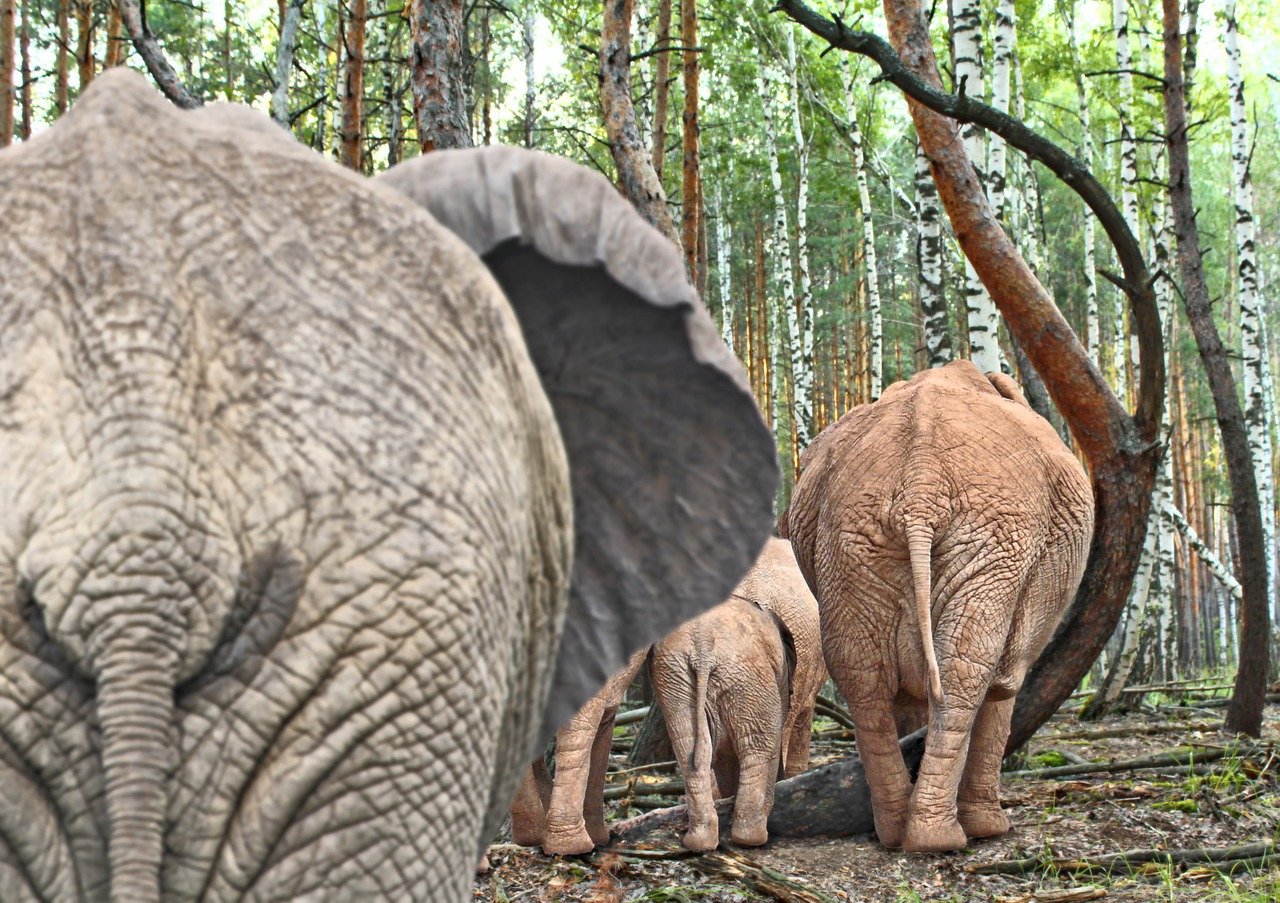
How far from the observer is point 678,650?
652 cm

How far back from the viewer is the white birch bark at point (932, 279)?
10.1 m

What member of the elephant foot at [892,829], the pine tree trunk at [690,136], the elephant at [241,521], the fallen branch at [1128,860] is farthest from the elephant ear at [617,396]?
the pine tree trunk at [690,136]

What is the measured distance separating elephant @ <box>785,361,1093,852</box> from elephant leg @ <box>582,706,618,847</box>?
44.4 inches

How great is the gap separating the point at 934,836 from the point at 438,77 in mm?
4031

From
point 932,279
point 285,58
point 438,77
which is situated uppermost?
point 285,58

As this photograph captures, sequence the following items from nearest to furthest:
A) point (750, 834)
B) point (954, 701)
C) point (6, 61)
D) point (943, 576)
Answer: point (954, 701)
point (943, 576)
point (750, 834)
point (6, 61)

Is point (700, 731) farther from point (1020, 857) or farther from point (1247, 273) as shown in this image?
point (1247, 273)

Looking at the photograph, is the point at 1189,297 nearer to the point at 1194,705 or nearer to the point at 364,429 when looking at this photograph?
the point at 1194,705

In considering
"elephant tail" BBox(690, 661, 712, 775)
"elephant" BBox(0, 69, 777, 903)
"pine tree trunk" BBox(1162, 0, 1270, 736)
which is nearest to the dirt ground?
"elephant tail" BBox(690, 661, 712, 775)

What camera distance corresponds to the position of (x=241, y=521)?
139cm

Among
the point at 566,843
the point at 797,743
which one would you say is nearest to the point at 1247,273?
the point at 797,743

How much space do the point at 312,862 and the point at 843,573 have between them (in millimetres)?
5166

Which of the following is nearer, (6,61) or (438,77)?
(438,77)

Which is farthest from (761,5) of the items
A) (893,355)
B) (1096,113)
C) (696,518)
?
(696,518)
